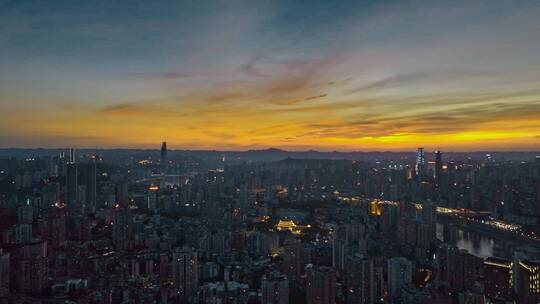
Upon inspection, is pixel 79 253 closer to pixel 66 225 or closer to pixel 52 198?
pixel 66 225

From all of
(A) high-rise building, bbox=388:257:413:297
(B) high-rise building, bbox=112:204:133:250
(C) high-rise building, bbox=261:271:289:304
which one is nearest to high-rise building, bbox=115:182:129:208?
(B) high-rise building, bbox=112:204:133:250

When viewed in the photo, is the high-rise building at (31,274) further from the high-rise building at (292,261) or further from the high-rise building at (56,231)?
the high-rise building at (292,261)

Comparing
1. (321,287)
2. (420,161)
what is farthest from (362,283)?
→ (420,161)

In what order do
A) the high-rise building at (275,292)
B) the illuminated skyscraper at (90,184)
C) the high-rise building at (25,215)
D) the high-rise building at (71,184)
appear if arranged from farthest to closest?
the illuminated skyscraper at (90,184) → the high-rise building at (71,184) → the high-rise building at (25,215) → the high-rise building at (275,292)

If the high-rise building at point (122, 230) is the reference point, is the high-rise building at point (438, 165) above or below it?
above

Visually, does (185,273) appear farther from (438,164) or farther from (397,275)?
(438,164)

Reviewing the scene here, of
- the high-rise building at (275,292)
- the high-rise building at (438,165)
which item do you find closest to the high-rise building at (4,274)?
the high-rise building at (275,292)
